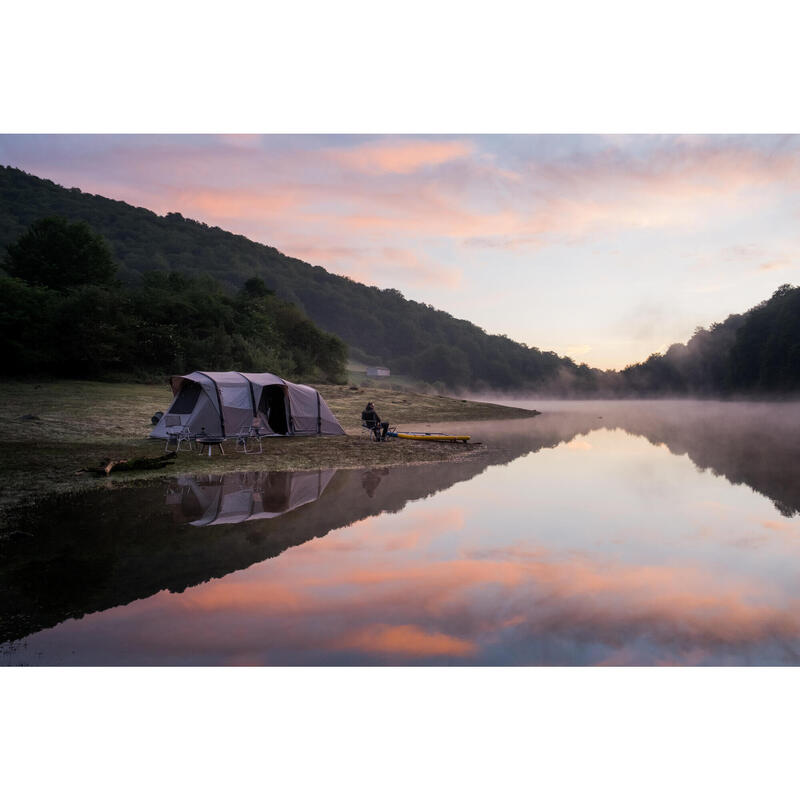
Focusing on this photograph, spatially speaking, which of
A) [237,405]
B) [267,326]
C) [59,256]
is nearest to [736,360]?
[267,326]

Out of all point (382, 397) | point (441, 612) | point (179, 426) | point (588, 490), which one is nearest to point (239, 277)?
point (382, 397)

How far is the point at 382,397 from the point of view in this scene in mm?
48562

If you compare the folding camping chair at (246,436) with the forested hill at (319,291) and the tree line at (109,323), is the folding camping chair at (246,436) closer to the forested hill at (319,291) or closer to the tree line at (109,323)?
the tree line at (109,323)

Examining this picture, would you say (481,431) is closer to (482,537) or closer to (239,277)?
(482,537)

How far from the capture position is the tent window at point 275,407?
2398 cm

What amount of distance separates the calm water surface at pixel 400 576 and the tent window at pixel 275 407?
9251mm

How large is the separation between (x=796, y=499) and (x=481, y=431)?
19.9 metres

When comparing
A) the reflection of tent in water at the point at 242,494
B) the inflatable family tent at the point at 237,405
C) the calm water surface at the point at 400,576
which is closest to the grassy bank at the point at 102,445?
the inflatable family tent at the point at 237,405

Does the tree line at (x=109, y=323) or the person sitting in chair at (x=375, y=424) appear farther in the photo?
the tree line at (x=109, y=323)

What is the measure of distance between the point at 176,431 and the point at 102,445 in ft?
7.43

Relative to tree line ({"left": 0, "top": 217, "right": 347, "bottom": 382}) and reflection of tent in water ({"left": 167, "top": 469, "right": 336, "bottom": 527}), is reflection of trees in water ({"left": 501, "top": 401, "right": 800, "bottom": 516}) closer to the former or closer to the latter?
reflection of tent in water ({"left": 167, "top": 469, "right": 336, "bottom": 527})

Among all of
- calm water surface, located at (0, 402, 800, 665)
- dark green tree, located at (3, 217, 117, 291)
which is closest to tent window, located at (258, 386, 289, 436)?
calm water surface, located at (0, 402, 800, 665)

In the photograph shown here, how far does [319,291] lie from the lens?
11550 cm
